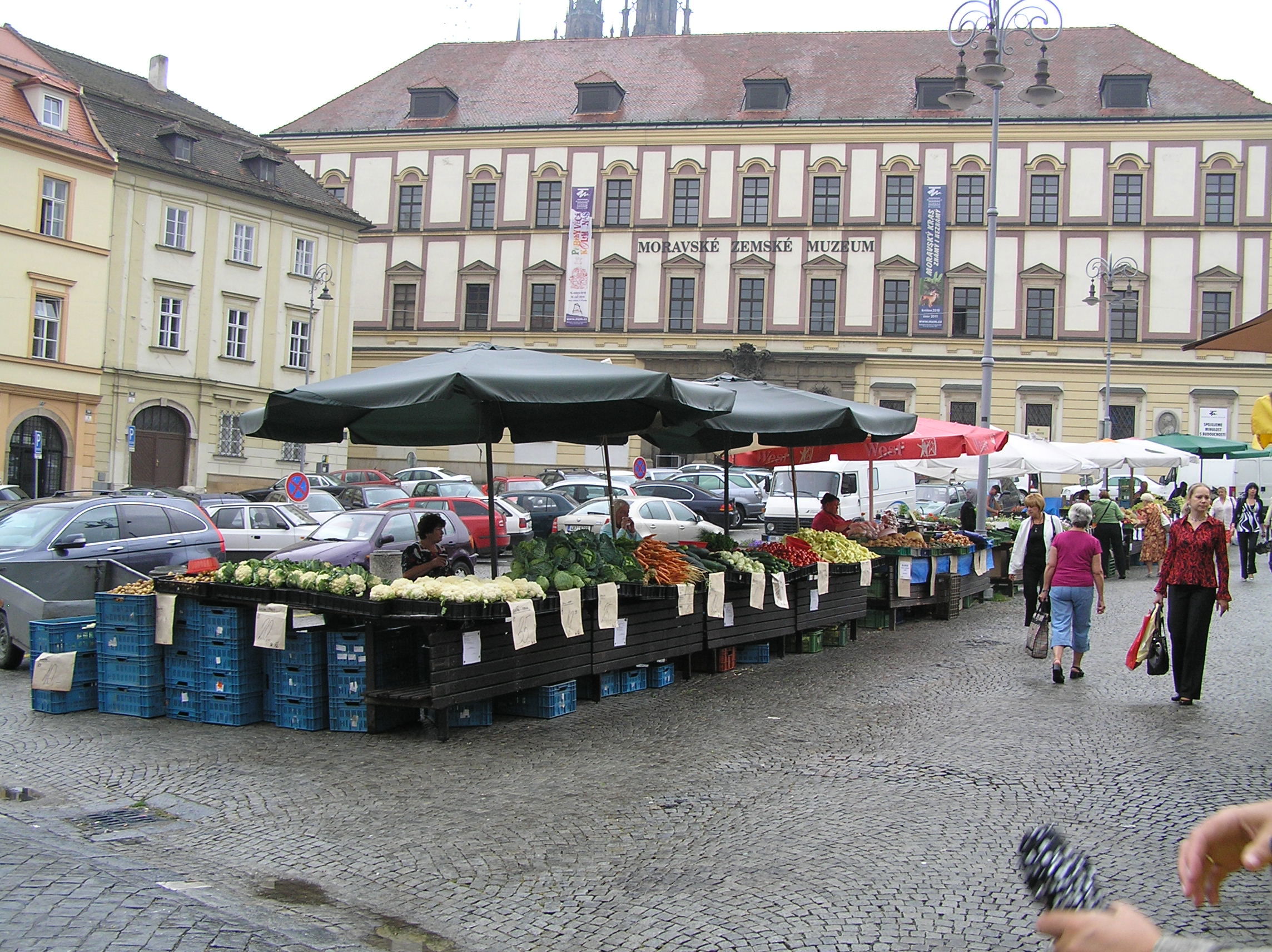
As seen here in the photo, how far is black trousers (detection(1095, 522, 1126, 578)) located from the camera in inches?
980

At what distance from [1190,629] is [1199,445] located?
26.9 meters

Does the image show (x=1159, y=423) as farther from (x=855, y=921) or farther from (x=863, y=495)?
(x=855, y=921)

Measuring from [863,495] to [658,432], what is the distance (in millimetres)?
20844

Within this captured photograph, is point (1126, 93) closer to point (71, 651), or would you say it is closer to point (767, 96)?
point (767, 96)

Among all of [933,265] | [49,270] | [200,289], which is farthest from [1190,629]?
[933,265]

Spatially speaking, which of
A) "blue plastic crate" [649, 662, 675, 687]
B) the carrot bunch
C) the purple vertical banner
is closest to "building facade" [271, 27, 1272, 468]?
the purple vertical banner

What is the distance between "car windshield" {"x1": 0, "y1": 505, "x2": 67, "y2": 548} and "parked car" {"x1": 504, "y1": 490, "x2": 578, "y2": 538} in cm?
1806

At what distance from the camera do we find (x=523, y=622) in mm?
9094

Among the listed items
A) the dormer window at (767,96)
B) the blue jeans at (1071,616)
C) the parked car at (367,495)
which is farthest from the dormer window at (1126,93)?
the blue jeans at (1071,616)

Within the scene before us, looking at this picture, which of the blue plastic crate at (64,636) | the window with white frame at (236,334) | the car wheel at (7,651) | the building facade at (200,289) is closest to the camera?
the blue plastic crate at (64,636)

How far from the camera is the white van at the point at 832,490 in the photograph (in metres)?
33.9

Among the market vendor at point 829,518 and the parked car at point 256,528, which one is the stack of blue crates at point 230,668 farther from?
the parked car at point 256,528

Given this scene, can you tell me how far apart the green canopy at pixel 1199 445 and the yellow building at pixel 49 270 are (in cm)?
3334

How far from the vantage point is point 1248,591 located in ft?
70.6
